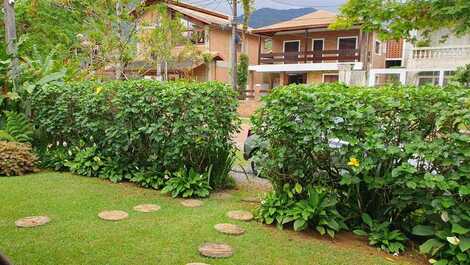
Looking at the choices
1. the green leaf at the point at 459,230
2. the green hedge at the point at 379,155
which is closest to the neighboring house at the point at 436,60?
the green hedge at the point at 379,155

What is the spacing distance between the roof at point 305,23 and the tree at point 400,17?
17.6 m

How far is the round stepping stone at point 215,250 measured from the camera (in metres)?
3.46

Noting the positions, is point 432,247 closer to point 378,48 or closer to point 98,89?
point 98,89

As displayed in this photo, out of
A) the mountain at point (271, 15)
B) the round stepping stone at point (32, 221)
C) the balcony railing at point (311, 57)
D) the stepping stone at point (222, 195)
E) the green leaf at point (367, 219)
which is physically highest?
the mountain at point (271, 15)

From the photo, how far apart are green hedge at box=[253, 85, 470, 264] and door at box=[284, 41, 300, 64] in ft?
75.0

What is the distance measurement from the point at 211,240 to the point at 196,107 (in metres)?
2.00

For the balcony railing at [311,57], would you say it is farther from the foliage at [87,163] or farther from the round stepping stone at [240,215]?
the round stepping stone at [240,215]

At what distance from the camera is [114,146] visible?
594 cm

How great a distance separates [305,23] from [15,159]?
2321 centimetres

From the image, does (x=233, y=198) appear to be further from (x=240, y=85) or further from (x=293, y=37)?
(x=293, y=37)

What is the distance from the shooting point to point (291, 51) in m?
28.1

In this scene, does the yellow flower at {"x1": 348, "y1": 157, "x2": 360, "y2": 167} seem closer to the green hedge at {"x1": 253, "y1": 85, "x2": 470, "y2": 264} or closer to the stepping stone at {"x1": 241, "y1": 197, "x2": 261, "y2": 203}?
the green hedge at {"x1": 253, "y1": 85, "x2": 470, "y2": 264}

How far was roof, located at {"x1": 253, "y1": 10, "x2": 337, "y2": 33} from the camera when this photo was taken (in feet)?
83.7

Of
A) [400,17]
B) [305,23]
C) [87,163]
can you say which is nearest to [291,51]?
[305,23]
